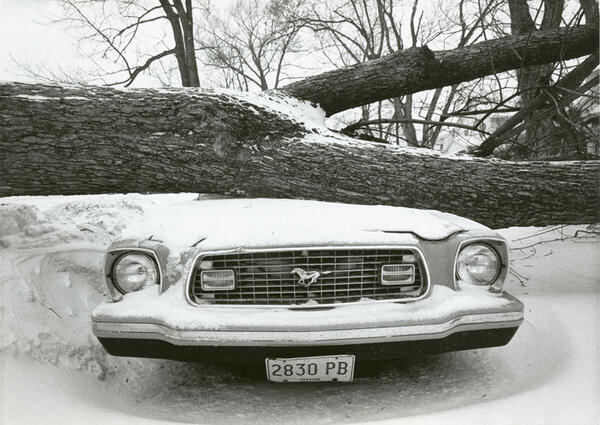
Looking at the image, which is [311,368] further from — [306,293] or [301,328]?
[306,293]

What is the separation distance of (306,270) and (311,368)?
17.7 inches

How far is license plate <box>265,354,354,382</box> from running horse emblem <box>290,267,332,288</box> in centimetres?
35

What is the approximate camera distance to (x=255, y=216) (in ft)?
9.00

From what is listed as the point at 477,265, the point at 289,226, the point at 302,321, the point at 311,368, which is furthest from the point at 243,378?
the point at 477,265

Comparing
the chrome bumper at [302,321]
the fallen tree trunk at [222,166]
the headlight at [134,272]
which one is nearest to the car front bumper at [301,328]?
the chrome bumper at [302,321]

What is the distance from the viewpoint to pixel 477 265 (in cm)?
260

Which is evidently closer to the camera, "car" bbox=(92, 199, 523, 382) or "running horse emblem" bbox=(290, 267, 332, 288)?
"car" bbox=(92, 199, 523, 382)

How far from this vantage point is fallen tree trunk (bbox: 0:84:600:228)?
153 inches

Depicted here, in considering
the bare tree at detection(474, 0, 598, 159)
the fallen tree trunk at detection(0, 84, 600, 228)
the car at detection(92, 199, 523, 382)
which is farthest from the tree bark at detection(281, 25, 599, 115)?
the car at detection(92, 199, 523, 382)

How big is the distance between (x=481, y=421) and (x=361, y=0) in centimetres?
1685

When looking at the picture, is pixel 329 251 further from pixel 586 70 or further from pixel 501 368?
pixel 586 70

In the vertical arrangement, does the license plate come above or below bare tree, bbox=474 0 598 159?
below

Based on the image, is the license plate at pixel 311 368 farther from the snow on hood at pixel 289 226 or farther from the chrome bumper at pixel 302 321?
the snow on hood at pixel 289 226

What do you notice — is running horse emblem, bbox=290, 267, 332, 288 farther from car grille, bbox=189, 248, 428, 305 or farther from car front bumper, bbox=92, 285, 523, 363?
car front bumper, bbox=92, 285, 523, 363
